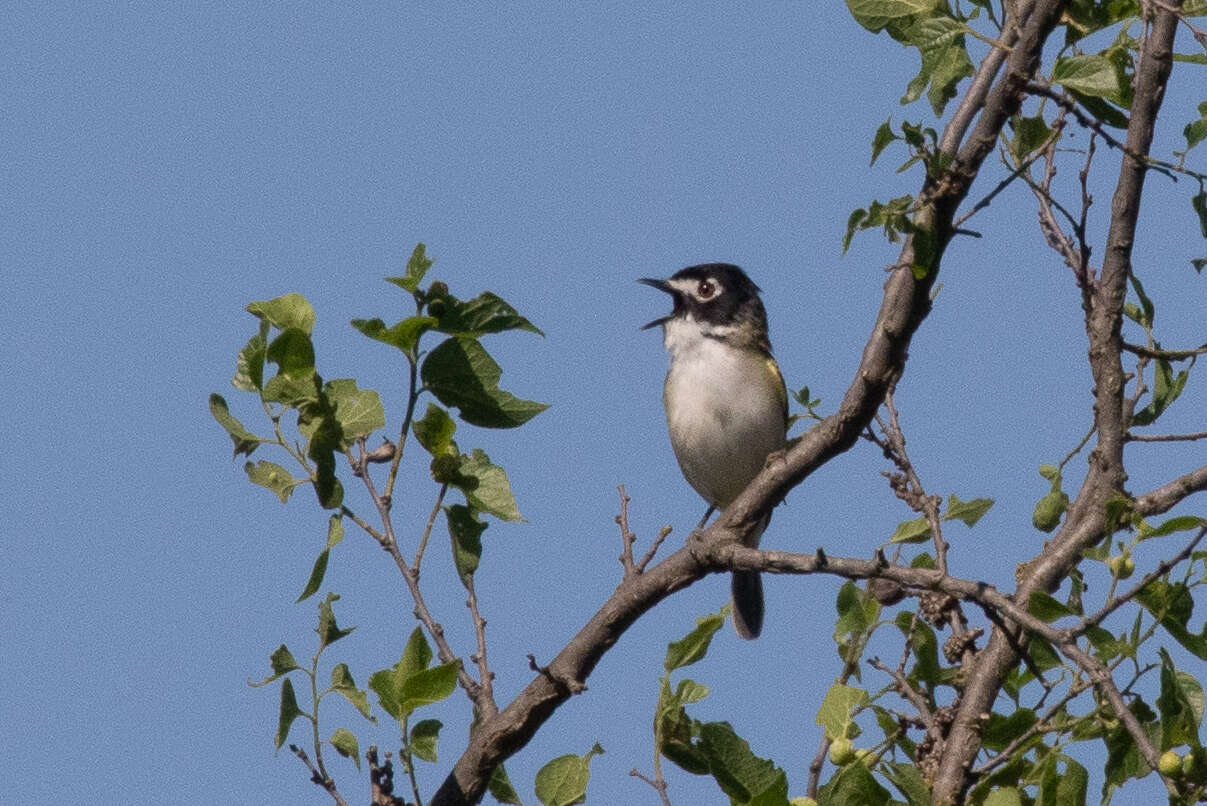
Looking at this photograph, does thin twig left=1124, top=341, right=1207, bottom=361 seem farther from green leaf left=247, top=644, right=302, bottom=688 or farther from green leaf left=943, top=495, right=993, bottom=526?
green leaf left=247, top=644, right=302, bottom=688

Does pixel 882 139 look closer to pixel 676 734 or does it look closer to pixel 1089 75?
A: pixel 1089 75

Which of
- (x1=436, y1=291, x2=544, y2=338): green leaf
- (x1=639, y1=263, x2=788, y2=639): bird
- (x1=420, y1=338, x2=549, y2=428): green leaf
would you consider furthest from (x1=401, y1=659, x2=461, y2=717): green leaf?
(x1=639, y1=263, x2=788, y2=639): bird

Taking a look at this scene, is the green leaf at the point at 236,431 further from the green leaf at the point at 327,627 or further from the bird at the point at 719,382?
the bird at the point at 719,382

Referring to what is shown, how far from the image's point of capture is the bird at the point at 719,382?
30.8 feet

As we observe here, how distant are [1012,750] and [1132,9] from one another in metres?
2.32

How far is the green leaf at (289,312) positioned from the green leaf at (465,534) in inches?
27.5

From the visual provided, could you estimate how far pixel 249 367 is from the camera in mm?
4215

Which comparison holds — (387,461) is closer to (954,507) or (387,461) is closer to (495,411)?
(495,411)

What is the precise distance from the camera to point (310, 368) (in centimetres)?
423

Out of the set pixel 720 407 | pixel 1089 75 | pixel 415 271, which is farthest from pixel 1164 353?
pixel 720 407

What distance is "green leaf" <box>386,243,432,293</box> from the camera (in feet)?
13.9

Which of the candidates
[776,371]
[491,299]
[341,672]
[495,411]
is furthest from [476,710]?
[776,371]

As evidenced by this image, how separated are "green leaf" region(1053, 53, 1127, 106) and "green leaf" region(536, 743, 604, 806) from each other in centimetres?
222

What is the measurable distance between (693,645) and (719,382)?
515 cm
